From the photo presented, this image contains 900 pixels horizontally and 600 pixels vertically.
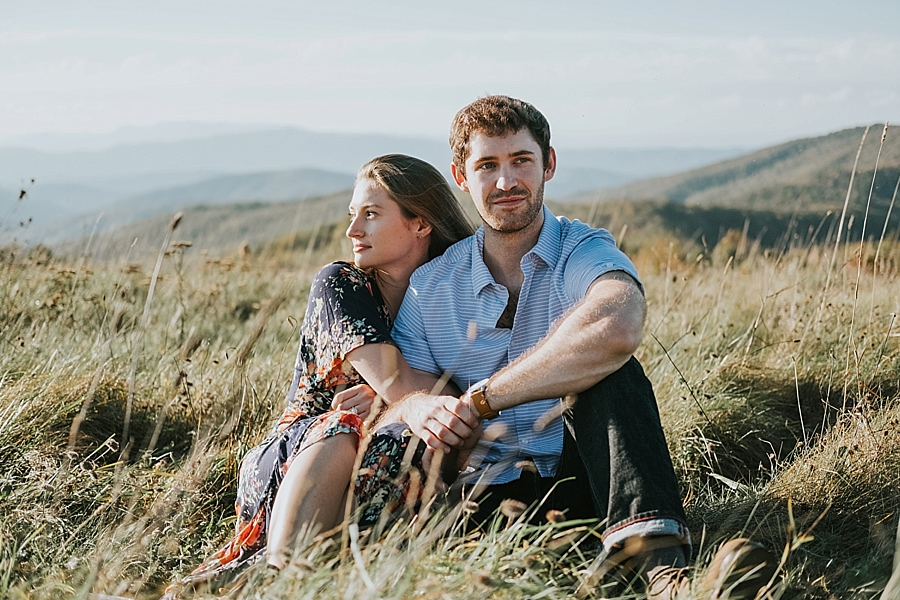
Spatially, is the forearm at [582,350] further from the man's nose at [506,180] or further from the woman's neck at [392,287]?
the woman's neck at [392,287]

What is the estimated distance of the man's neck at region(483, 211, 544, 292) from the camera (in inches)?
114

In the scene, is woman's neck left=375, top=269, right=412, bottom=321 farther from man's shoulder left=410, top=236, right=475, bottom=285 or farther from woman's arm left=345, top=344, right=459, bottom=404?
Result: woman's arm left=345, top=344, right=459, bottom=404

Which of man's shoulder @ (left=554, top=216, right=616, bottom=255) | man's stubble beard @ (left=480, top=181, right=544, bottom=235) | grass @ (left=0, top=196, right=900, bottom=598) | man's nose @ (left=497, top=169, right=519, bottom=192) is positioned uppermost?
man's nose @ (left=497, top=169, right=519, bottom=192)

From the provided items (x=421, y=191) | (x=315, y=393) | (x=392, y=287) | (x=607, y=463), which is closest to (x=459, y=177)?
(x=421, y=191)

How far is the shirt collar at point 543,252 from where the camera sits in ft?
9.21

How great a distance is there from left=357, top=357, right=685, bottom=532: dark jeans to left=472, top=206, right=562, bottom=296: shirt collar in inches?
21.8

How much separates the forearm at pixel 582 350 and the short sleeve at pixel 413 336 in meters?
0.49

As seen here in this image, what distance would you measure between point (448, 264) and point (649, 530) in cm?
129

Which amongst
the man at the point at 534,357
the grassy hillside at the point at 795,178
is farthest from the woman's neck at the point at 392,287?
the grassy hillside at the point at 795,178

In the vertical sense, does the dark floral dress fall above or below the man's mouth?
below

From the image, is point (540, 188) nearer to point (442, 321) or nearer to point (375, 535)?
point (442, 321)

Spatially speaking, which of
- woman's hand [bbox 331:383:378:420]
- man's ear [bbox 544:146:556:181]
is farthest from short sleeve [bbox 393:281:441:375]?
man's ear [bbox 544:146:556:181]

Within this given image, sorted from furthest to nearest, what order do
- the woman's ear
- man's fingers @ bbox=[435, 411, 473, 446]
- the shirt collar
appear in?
1. the woman's ear
2. the shirt collar
3. man's fingers @ bbox=[435, 411, 473, 446]

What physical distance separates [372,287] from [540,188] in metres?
0.71
